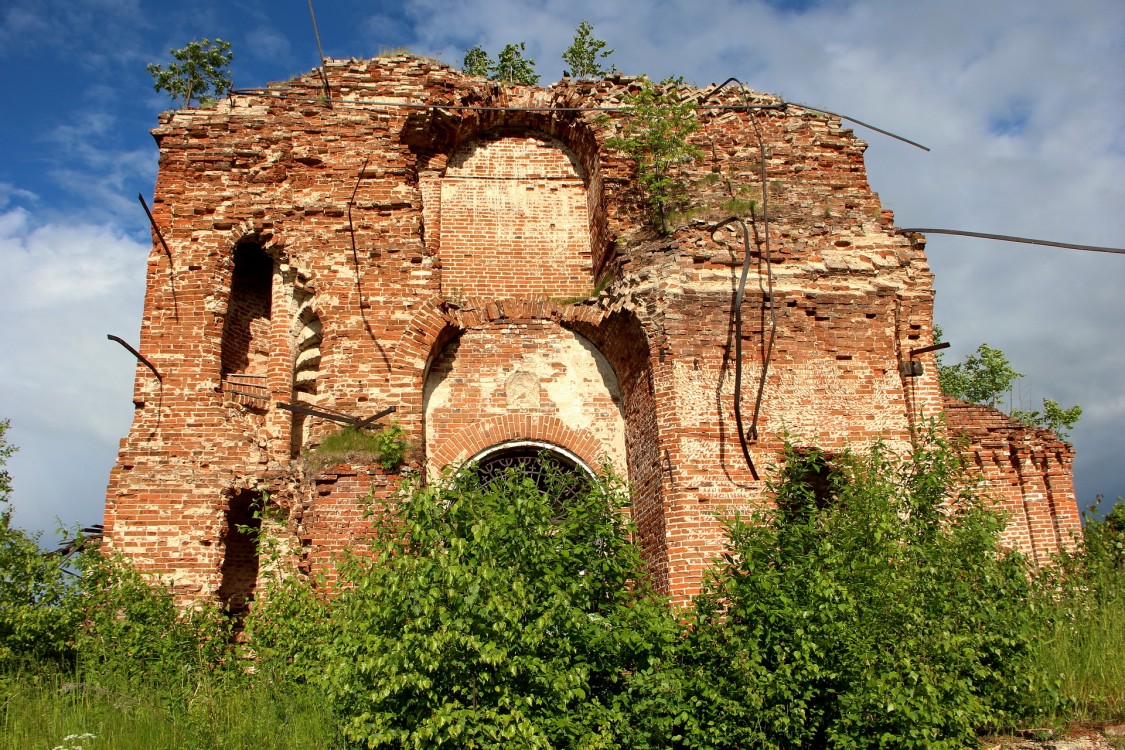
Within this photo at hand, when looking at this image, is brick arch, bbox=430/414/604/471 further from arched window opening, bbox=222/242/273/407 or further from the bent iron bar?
arched window opening, bbox=222/242/273/407

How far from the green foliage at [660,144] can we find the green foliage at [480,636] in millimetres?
4723

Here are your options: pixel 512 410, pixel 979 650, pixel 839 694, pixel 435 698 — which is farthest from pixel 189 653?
pixel 979 650

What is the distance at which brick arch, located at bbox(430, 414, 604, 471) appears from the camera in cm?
945

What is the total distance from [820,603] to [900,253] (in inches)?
193

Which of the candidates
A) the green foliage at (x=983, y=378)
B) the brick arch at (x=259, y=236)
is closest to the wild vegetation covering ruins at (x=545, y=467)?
the brick arch at (x=259, y=236)

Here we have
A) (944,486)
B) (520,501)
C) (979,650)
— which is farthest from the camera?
(944,486)

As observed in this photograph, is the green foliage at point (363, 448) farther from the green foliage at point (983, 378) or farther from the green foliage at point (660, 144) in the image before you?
the green foliage at point (983, 378)

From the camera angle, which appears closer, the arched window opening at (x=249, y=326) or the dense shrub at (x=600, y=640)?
the dense shrub at (x=600, y=640)

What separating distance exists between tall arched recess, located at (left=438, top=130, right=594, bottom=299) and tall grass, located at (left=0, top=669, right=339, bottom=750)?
4.96 meters

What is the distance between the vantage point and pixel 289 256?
9.84 meters

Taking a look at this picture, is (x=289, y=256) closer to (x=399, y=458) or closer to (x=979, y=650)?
(x=399, y=458)

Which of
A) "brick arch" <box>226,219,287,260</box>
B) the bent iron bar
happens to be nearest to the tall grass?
the bent iron bar

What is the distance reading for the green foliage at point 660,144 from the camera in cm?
1014

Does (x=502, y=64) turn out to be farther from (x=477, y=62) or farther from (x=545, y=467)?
(x=545, y=467)
